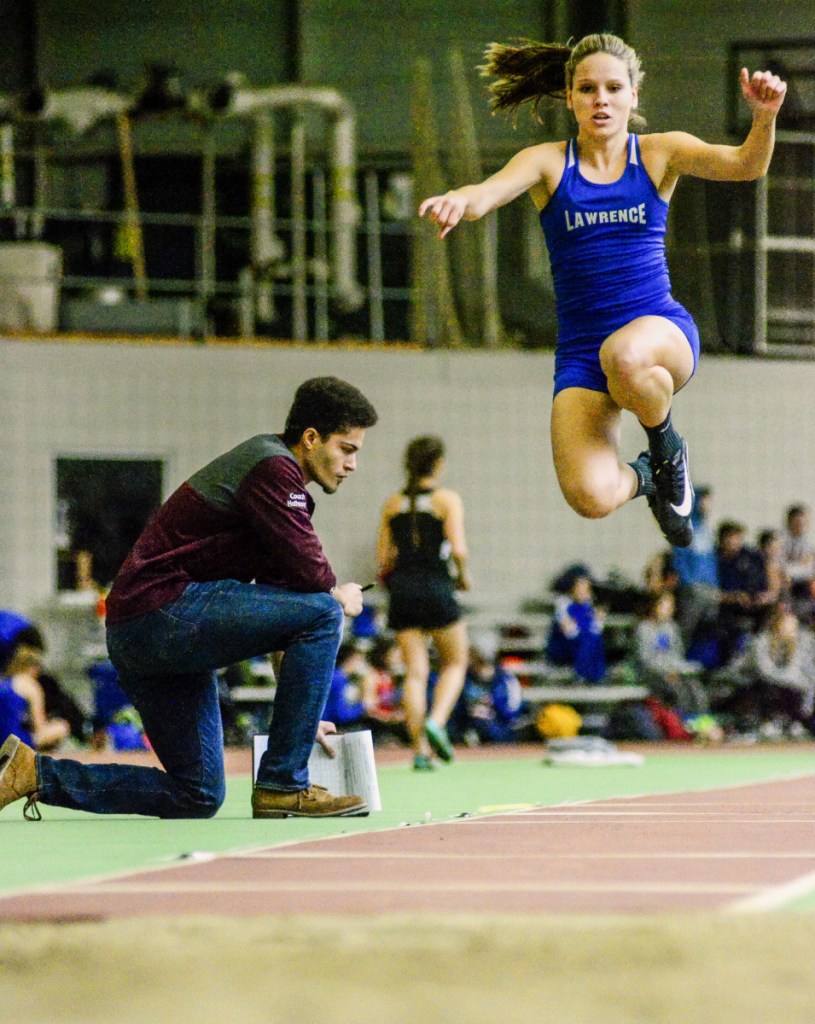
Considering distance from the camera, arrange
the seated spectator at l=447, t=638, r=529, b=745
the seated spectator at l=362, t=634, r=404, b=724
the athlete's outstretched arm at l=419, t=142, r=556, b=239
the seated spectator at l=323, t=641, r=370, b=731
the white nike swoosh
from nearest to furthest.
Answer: the athlete's outstretched arm at l=419, t=142, r=556, b=239
the white nike swoosh
the seated spectator at l=323, t=641, r=370, b=731
the seated spectator at l=362, t=634, r=404, b=724
the seated spectator at l=447, t=638, r=529, b=745

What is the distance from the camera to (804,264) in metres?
18.0

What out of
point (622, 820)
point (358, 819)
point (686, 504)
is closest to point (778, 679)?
point (686, 504)

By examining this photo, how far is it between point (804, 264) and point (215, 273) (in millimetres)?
6197

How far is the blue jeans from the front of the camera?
5375 millimetres

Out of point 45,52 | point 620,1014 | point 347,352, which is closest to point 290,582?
point 620,1014

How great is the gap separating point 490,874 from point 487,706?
9.22m

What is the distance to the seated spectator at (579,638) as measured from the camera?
14.2 metres

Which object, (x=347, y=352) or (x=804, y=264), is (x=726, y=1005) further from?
(x=804, y=264)

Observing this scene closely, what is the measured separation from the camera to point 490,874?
410 centimetres

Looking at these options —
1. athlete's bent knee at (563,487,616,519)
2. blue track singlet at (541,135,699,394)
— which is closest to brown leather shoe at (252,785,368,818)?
athlete's bent knee at (563,487,616,519)

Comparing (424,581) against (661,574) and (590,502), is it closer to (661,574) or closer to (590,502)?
(590,502)

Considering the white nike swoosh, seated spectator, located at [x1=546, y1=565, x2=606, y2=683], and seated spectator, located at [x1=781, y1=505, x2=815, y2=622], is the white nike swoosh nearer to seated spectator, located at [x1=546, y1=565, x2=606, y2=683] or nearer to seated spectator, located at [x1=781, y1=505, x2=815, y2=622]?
seated spectator, located at [x1=546, y1=565, x2=606, y2=683]

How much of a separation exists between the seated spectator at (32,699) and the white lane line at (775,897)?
23.7 feet

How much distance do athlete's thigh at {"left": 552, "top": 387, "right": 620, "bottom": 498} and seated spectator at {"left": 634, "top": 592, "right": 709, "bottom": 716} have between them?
27.0 ft
